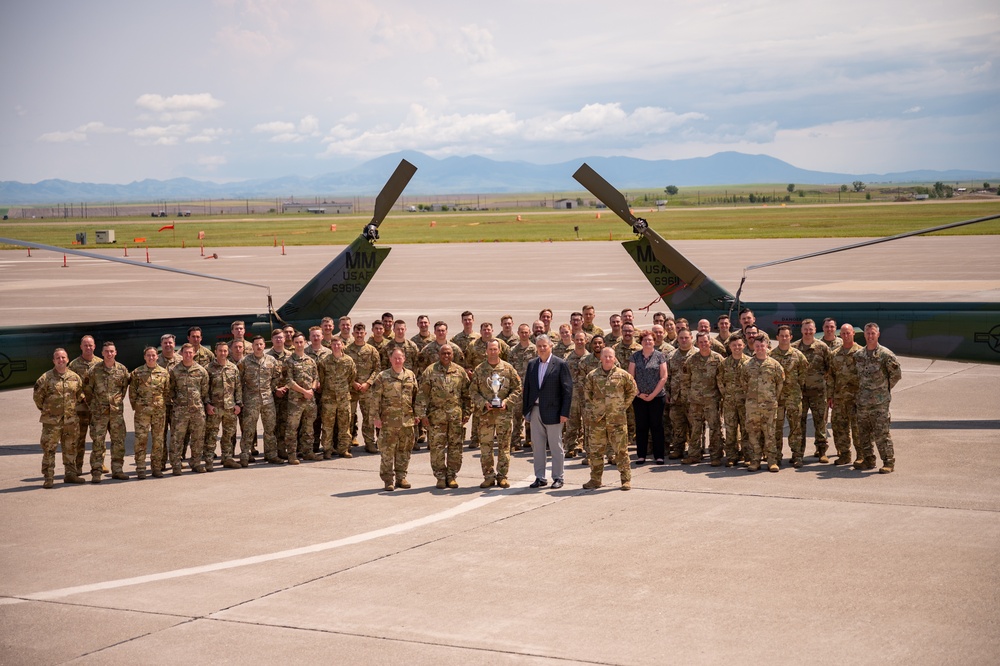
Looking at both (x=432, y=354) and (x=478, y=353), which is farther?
(x=478, y=353)

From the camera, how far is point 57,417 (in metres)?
10.5

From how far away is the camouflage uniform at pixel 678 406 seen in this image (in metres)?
11.4

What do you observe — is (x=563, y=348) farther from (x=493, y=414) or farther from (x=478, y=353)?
(x=493, y=414)

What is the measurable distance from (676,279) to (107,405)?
27.2 feet

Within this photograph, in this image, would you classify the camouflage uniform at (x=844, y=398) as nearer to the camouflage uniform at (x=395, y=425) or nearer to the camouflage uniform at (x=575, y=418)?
the camouflage uniform at (x=575, y=418)

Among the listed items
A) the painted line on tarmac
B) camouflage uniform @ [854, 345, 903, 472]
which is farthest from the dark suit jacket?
camouflage uniform @ [854, 345, 903, 472]

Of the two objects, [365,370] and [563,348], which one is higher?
[563,348]

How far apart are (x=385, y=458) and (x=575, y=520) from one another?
2.26m

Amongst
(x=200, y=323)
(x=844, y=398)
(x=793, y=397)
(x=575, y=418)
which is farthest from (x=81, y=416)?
(x=844, y=398)

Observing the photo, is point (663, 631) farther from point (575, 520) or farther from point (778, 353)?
point (778, 353)

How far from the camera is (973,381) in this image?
1622cm

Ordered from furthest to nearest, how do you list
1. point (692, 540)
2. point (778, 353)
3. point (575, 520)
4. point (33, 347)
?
point (33, 347) < point (778, 353) < point (575, 520) < point (692, 540)

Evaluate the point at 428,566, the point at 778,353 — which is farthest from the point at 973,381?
→ the point at 428,566

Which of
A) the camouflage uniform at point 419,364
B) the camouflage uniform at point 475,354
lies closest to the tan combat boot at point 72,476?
the camouflage uniform at point 419,364
